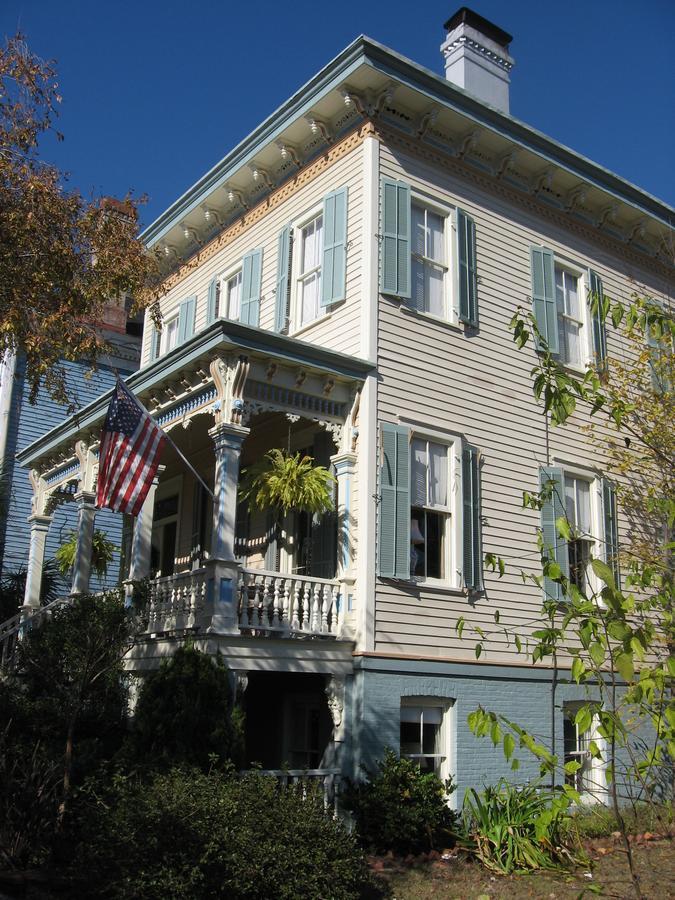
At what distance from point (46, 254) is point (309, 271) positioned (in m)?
5.24

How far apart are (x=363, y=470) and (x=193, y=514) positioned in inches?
239

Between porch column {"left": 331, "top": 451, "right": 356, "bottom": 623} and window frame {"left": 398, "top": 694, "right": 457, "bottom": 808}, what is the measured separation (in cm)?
163

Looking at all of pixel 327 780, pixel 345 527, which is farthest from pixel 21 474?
pixel 327 780

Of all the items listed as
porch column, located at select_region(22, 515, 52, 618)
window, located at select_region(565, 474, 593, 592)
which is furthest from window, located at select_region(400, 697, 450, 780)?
porch column, located at select_region(22, 515, 52, 618)

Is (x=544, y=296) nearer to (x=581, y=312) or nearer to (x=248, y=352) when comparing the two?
(x=581, y=312)

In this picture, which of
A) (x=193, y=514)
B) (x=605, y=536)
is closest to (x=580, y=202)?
(x=605, y=536)

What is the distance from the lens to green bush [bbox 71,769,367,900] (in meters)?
7.42

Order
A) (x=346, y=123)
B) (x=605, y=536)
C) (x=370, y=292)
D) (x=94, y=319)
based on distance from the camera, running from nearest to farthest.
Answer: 1. (x=94, y=319)
2. (x=370, y=292)
3. (x=346, y=123)
4. (x=605, y=536)

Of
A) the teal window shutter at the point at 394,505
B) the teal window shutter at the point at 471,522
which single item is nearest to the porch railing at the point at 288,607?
the teal window shutter at the point at 394,505

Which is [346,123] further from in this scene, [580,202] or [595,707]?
[595,707]

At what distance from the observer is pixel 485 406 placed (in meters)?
14.6

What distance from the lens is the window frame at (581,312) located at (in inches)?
646

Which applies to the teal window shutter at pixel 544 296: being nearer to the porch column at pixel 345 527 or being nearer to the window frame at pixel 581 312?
the window frame at pixel 581 312

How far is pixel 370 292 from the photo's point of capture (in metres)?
13.3
